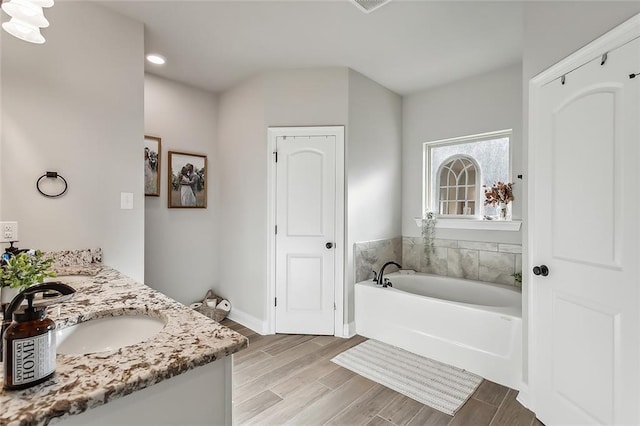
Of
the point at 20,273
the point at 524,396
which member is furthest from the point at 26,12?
the point at 524,396

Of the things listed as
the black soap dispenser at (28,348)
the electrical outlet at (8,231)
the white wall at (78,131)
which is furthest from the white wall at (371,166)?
the black soap dispenser at (28,348)

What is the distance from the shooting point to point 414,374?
2.36 m

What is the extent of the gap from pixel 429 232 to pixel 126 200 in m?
3.09

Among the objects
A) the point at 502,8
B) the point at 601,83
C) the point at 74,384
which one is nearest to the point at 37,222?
the point at 74,384

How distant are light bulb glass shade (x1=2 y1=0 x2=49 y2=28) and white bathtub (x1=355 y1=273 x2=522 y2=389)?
2918 mm

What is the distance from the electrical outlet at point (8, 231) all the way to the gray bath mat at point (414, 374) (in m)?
2.37

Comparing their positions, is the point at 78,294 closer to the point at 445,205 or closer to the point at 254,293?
the point at 254,293

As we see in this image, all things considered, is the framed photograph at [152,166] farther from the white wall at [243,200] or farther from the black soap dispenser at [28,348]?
the black soap dispenser at [28,348]

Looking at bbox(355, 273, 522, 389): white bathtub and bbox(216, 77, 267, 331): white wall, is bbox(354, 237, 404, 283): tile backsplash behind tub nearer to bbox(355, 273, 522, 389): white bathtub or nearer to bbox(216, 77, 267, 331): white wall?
bbox(355, 273, 522, 389): white bathtub

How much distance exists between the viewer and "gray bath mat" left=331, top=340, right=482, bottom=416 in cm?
207

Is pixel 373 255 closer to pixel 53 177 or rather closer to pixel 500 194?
pixel 500 194

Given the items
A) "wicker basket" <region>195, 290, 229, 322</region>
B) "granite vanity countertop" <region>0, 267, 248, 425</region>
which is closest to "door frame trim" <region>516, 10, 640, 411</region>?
"granite vanity countertop" <region>0, 267, 248, 425</region>

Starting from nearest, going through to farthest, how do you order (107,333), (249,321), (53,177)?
(107,333), (53,177), (249,321)

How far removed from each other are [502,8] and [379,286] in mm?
2511
